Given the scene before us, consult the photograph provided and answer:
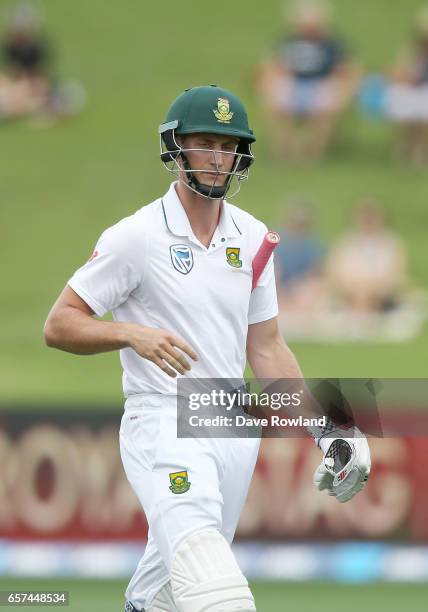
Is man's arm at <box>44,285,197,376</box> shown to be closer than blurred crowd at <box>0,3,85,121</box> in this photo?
Yes

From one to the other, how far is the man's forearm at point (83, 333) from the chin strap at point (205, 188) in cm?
57

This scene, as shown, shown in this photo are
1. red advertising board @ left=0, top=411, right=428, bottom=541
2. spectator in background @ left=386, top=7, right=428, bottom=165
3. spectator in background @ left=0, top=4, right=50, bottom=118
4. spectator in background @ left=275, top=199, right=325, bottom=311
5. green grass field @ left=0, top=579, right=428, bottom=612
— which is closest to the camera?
green grass field @ left=0, top=579, right=428, bottom=612

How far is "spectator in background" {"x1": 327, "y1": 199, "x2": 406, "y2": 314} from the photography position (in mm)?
13055

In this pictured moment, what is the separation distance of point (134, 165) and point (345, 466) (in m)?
12.7

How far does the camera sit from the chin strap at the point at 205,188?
A: 484 centimetres

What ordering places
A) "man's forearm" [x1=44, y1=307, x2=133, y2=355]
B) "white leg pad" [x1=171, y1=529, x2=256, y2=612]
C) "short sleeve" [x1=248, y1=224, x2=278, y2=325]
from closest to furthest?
"white leg pad" [x1=171, y1=529, x2=256, y2=612], "man's forearm" [x1=44, y1=307, x2=133, y2=355], "short sleeve" [x1=248, y1=224, x2=278, y2=325]

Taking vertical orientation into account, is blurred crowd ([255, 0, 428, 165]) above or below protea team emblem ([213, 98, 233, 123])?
above

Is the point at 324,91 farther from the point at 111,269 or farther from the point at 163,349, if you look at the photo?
the point at 163,349

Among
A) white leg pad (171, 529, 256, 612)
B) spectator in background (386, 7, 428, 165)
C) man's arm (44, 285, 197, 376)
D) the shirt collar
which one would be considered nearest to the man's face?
the shirt collar

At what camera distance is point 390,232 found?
44.3 ft

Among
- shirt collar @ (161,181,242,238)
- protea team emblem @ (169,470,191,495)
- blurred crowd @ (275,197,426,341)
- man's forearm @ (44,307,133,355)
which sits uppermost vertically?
blurred crowd @ (275,197,426,341)

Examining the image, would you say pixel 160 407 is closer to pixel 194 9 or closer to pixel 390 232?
pixel 390 232

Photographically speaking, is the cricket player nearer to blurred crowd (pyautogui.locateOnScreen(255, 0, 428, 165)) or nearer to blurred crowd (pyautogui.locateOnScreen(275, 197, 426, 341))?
blurred crowd (pyautogui.locateOnScreen(275, 197, 426, 341))

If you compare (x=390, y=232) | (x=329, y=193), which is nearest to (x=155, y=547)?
(x=390, y=232)
